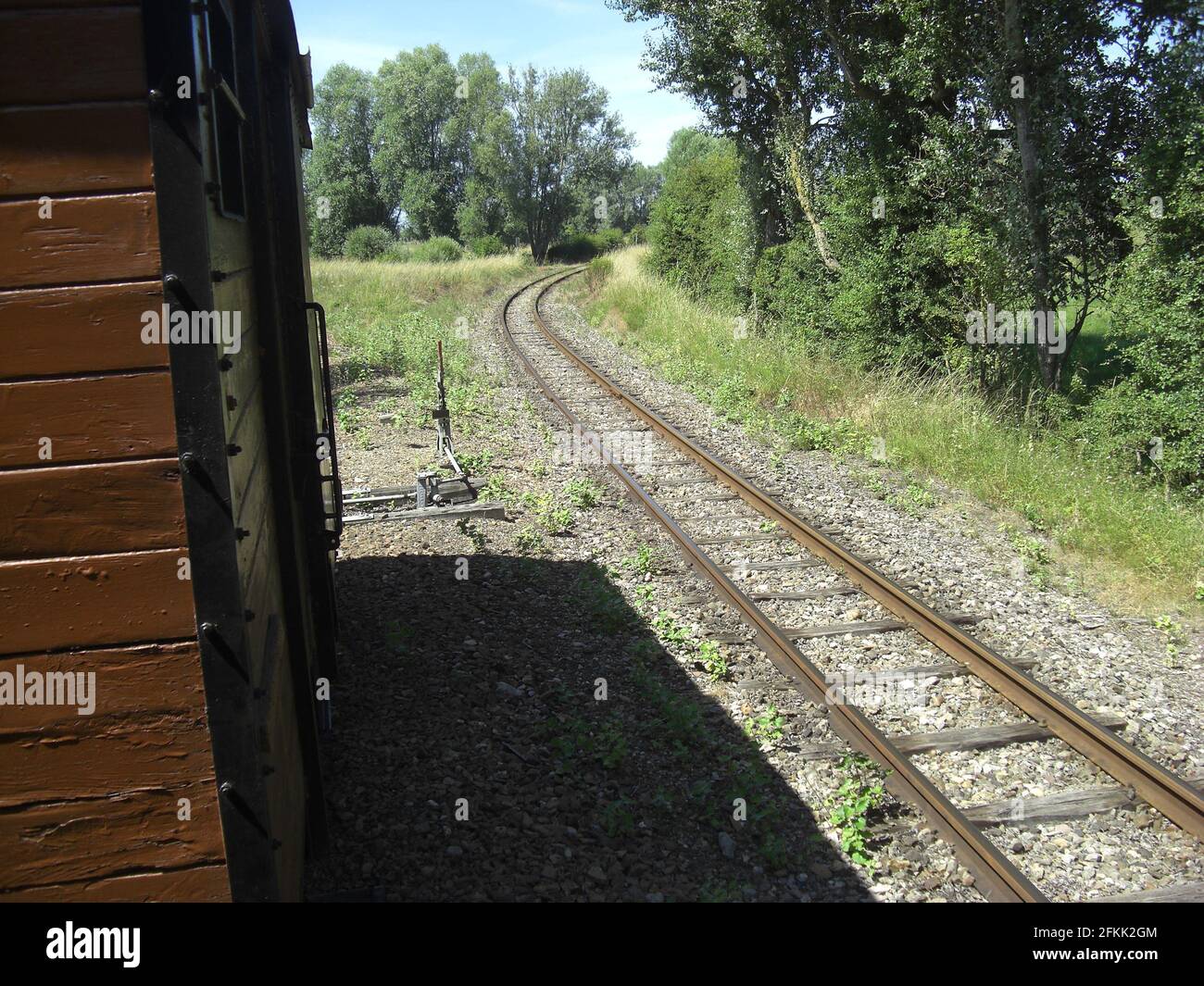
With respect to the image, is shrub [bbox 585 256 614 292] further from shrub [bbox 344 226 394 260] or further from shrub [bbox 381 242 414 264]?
shrub [bbox 344 226 394 260]

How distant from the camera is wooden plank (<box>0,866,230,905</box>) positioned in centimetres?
237

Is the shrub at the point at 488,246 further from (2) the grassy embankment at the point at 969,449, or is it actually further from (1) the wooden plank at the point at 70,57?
(1) the wooden plank at the point at 70,57

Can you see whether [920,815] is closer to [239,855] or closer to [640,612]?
[640,612]

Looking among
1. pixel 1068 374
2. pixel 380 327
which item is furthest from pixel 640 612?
pixel 380 327

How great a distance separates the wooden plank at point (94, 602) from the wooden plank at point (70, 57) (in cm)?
113

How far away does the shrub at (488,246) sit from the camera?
50062mm

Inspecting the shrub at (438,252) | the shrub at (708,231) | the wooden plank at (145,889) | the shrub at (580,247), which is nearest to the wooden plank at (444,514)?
the wooden plank at (145,889)

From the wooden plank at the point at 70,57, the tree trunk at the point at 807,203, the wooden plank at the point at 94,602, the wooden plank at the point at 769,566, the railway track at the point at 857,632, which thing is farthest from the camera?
the tree trunk at the point at 807,203

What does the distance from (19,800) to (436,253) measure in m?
41.8

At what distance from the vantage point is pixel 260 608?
2.88 m

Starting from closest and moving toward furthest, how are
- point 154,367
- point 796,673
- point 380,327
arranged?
point 154,367, point 796,673, point 380,327

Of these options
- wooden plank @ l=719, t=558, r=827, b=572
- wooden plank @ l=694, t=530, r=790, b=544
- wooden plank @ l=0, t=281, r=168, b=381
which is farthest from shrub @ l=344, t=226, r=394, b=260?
wooden plank @ l=0, t=281, r=168, b=381

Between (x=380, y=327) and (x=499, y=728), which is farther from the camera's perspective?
(x=380, y=327)

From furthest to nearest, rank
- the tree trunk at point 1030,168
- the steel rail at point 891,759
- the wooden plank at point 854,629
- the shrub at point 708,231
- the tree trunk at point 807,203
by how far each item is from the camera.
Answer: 1. the shrub at point 708,231
2. the tree trunk at point 807,203
3. the tree trunk at point 1030,168
4. the wooden plank at point 854,629
5. the steel rail at point 891,759
